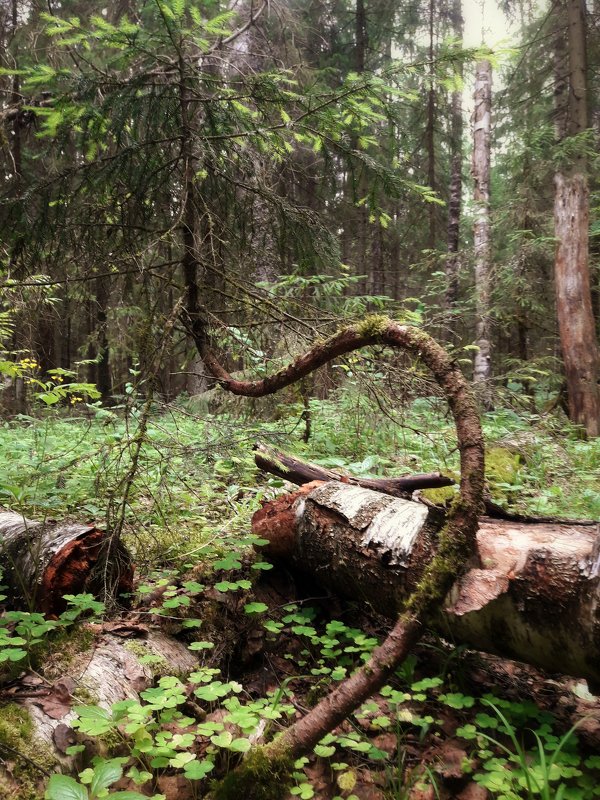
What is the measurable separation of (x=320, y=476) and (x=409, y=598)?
1.66 meters

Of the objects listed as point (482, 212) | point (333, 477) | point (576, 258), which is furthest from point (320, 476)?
point (482, 212)

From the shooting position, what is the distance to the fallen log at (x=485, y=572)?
193cm

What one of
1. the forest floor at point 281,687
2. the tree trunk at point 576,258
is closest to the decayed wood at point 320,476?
the forest floor at point 281,687

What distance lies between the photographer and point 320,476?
3715 millimetres

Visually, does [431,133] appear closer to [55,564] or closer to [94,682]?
[55,564]

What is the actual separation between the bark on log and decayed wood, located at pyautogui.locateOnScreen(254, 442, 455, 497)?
1.26m

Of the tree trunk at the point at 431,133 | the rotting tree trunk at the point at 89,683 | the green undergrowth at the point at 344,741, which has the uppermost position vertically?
the tree trunk at the point at 431,133

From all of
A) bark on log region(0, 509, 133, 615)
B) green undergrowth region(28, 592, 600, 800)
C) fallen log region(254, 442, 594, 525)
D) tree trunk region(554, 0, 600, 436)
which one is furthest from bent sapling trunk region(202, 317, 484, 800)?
tree trunk region(554, 0, 600, 436)

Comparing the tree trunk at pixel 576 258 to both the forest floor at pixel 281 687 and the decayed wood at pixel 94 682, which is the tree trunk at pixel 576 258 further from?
the decayed wood at pixel 94 682

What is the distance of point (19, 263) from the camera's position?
149 inches

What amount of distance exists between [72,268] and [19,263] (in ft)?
1.23

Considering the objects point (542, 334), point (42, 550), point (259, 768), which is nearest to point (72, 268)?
point (42, 550)

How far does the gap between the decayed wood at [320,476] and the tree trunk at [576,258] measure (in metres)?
6.43

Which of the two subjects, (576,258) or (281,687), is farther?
(576,258)
